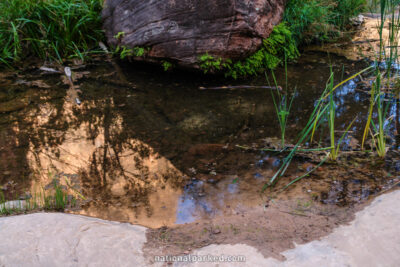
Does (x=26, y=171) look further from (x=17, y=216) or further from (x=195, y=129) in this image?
(x=195, y=129)

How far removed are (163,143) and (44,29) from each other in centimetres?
341

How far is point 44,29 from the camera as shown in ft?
17.2

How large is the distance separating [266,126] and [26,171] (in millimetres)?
2346

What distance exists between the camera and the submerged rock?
169 inches

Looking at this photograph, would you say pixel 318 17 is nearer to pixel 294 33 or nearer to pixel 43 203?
pixel 294 33

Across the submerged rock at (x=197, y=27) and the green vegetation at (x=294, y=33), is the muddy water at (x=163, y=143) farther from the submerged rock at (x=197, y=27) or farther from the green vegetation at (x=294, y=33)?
the submerged rock at (x=197, y=27)

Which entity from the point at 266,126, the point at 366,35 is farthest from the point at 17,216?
the point at 366,35

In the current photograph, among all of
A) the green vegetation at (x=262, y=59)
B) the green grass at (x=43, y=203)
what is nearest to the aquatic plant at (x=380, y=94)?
the green vegetation at (x=262, y=59)

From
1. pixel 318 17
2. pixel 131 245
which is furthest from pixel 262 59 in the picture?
pixel 131 245

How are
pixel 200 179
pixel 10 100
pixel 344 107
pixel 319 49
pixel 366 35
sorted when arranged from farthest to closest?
pixel 366 35 → pixel 319 49 → pixel 10 100 → pixel 344 107 → pixel 200 179

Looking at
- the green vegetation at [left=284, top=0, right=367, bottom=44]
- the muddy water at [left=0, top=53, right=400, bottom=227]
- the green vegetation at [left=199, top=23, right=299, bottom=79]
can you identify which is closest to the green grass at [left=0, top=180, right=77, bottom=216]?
the muddy water at [left=0, top=53, right=400, bottom=227]

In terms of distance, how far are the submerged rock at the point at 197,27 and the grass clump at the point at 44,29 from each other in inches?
39.8

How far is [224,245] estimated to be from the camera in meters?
1.86

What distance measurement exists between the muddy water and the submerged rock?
0.41m
